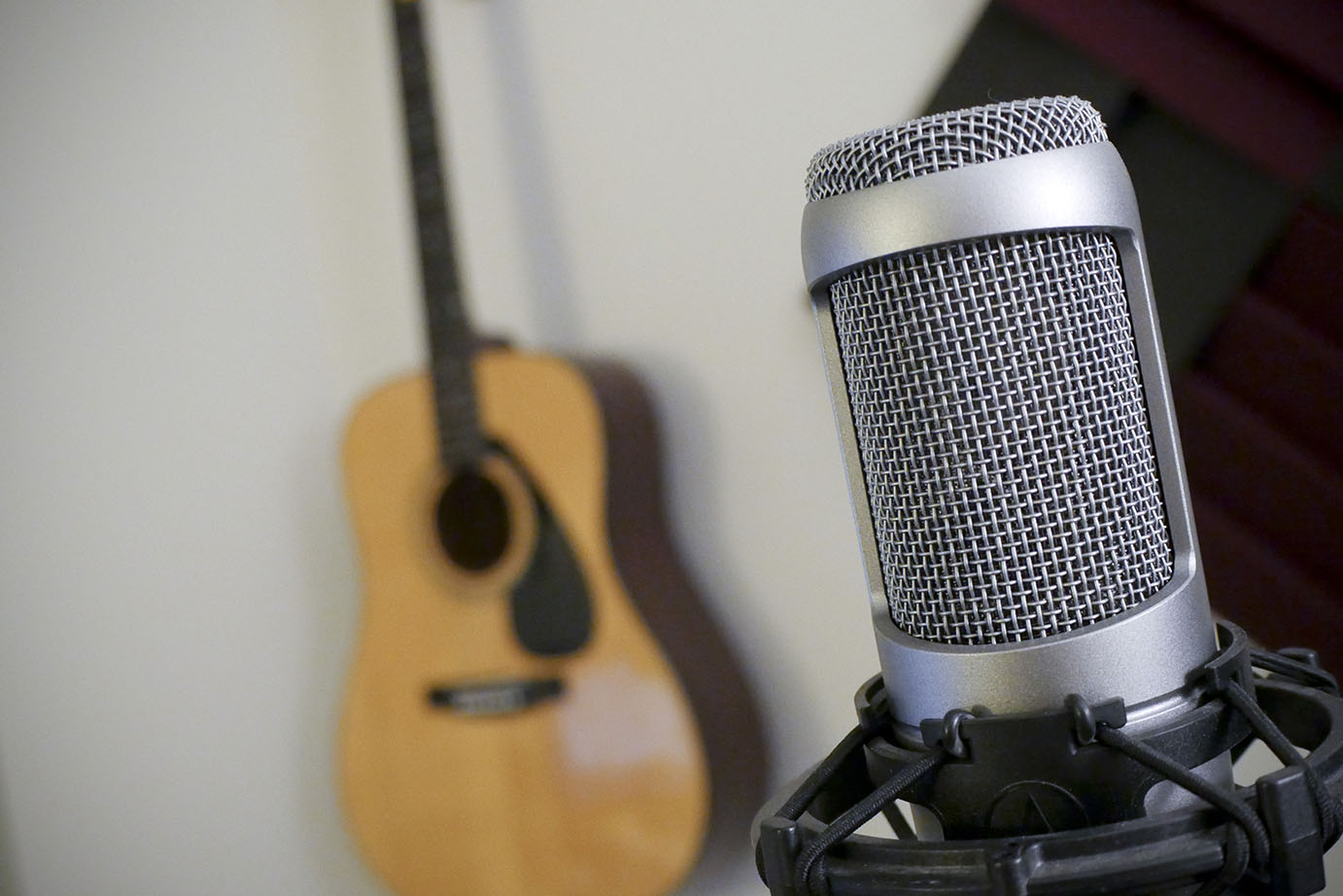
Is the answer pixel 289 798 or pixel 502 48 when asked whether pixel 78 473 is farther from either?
pixel 502 48

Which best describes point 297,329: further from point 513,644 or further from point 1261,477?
point 1261,477

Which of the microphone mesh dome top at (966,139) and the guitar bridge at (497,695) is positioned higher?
the microphone mesh dome top at (966,139)

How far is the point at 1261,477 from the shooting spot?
885mm

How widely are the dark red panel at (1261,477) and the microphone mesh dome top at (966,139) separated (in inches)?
22.7

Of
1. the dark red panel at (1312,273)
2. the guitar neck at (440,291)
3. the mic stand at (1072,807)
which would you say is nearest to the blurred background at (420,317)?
the dark red panel at (1312,273)

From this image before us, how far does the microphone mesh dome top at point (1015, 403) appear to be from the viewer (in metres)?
0.38

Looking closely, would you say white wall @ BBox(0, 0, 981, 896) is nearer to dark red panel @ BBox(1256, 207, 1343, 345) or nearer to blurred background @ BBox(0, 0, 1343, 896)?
blurred background @ BBox(0, 0, 1343, 896)

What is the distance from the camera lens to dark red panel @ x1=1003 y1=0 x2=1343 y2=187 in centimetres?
85

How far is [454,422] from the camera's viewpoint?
117cm

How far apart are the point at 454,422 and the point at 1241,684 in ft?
2.90

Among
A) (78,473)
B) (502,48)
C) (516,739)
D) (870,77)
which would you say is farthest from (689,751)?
(78,473)

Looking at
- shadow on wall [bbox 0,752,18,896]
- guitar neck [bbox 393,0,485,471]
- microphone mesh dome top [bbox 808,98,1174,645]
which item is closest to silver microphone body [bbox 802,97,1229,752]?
microphone mesh dome top [bbox 808,98,1174,645]

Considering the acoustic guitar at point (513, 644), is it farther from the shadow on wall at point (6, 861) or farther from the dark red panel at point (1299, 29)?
the shadow on wall at point (6, 861)

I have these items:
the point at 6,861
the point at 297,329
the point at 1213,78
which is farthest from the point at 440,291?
the point at 6,861
